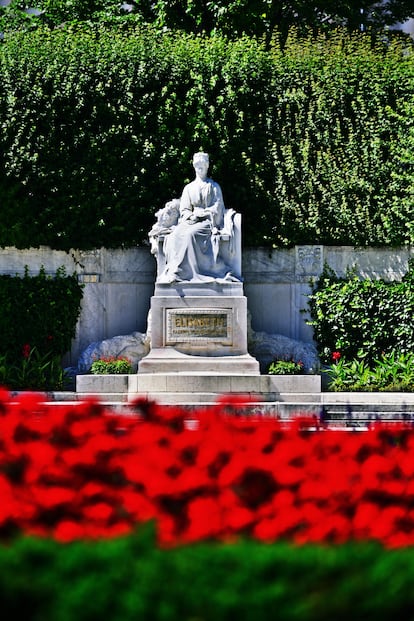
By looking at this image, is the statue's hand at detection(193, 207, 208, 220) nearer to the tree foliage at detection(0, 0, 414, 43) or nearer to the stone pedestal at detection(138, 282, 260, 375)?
the stone pedestal at detection(138, 282, 260, 375)

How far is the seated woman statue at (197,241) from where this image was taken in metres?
12.7

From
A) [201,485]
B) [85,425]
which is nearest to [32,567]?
[201,485]

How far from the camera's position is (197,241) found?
1271 centimetres

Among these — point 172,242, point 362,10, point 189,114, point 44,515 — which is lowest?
point 44,515

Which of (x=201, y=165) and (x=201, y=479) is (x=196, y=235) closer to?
(x=201, y=165)

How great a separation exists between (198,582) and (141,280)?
39.5 feet

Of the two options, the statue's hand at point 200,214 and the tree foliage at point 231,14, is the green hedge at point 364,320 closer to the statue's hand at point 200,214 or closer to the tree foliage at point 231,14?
the statue's hand at point 200,214

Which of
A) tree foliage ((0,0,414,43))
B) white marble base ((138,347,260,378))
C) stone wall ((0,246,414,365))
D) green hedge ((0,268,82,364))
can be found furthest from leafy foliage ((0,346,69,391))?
tree foliage ((0,0,414,43))

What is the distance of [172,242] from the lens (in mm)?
12781

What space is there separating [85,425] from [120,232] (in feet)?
33.4

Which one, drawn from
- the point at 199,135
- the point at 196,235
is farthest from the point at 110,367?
the point at 199,135

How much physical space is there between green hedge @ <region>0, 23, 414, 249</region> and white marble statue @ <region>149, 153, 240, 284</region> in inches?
55.9

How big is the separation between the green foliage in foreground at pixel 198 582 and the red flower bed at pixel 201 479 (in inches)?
13.9

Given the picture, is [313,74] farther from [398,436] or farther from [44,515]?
[44,515]
